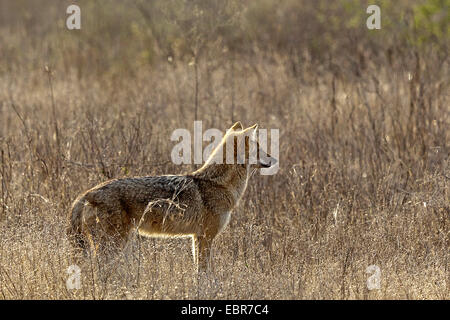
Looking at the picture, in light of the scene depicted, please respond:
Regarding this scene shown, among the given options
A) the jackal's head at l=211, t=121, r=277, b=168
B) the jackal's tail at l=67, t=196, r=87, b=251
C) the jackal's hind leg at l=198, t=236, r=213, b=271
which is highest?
the jackal's head at l=211, t=121, r=277, b=168

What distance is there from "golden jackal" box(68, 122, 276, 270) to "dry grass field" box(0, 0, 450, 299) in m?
0.20

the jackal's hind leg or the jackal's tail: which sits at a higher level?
the jackal's tail

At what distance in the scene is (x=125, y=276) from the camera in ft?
19.2

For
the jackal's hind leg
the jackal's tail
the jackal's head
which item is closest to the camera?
the jackal's tail

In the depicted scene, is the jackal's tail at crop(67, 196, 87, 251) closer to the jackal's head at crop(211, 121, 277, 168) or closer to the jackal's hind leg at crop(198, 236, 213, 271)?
the jackal's hind leg at crop(198, 236, 213, 271)

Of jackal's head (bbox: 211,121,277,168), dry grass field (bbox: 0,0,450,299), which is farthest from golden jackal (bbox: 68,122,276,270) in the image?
dry grass field (bbox: 0,0,450,299)

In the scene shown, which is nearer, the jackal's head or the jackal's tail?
the jackal's tail

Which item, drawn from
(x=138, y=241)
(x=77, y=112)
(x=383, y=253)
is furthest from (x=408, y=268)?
(x=77, y=112)

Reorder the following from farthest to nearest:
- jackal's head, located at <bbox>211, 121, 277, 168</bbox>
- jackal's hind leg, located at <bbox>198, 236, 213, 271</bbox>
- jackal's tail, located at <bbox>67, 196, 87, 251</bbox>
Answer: jackal's head, located at <bbox>211, 121, 277, 168</bbox>
jackal's hind leg, located at <bbox>198, 236, 213, 271</bbox>
jackal's tail, located at <bbox>67, 196, 87, 251</bbox>

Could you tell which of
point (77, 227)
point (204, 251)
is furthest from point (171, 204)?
point (77, 227)

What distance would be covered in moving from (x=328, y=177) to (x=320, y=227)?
1171 millimetres

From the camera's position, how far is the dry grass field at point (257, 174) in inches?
235

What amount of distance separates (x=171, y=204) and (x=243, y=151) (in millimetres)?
923

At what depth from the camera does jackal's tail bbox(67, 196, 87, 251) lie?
5.91 meters
